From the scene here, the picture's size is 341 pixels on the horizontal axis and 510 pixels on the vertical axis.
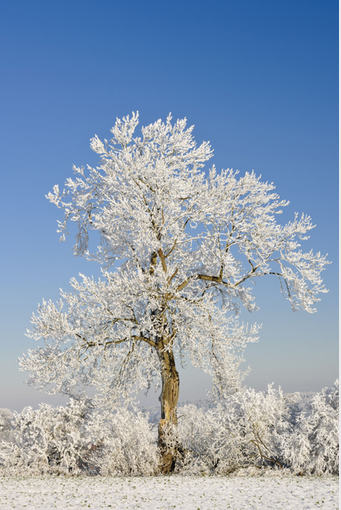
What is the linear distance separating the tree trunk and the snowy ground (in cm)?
176

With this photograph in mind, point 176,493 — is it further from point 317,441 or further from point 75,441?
point 75,441

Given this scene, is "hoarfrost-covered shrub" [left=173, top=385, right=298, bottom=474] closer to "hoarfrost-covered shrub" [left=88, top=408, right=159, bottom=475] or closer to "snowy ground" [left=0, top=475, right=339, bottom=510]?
"hoarfrost-covered shrub" [left=88, top=408, right=159, bottom=475]

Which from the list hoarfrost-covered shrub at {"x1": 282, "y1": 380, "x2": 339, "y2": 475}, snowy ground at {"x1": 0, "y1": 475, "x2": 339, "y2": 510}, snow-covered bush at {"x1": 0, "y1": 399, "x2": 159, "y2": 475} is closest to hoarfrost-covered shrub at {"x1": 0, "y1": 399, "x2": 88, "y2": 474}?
snow-covered bush at {"x1": 0, "y1": 399, "x2": 159, "y2": 475}

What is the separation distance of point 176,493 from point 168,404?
384 cm

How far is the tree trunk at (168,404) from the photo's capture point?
1220cm

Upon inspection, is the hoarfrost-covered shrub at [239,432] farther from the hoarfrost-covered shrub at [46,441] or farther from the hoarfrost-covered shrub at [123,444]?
the hoarfrost-covered shrub at [46,441]

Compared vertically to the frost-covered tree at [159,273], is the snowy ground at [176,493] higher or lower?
lower

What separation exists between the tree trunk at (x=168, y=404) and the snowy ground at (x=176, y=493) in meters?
1.76

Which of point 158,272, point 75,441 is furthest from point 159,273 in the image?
point 75,441

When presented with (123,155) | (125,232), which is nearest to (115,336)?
(125,232)

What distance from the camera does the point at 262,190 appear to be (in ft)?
45.9

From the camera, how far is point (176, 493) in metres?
8.68

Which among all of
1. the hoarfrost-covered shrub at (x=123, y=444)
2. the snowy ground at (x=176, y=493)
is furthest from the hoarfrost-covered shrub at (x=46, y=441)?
the snowy ground at (x=176, y=493)

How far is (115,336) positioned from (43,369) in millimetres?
2383
